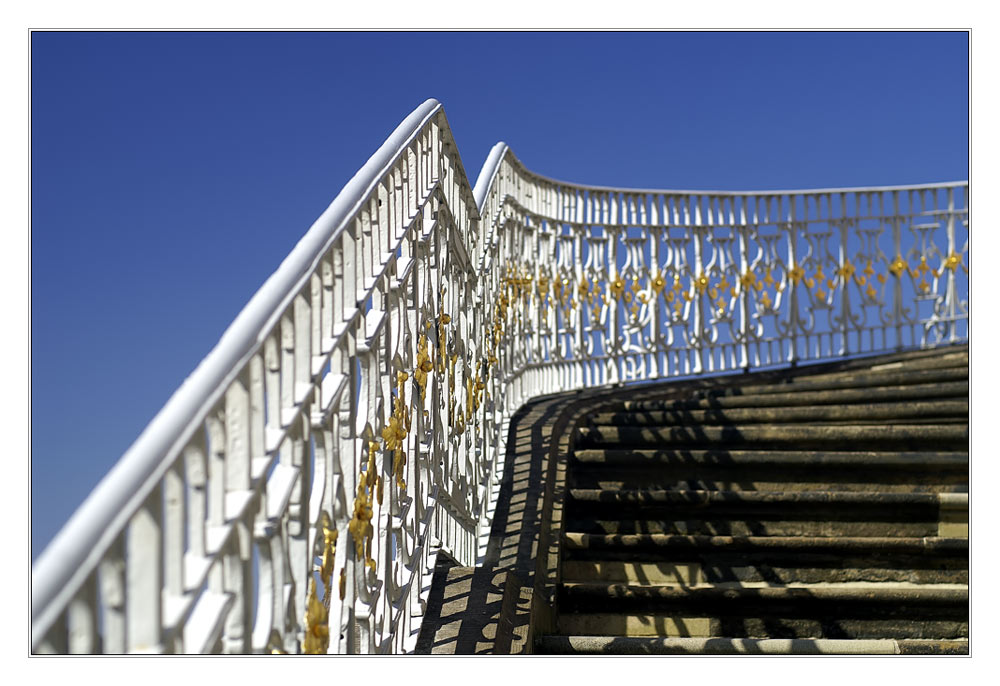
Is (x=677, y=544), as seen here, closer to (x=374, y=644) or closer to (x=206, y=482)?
(x=374, y=644)

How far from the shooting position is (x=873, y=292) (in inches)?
388

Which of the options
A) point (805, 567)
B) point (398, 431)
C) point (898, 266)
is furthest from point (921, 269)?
point (398, 431)

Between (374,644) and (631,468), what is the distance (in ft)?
10.1

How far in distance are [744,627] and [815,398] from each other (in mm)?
2760

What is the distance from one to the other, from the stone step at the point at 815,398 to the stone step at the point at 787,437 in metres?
0.61

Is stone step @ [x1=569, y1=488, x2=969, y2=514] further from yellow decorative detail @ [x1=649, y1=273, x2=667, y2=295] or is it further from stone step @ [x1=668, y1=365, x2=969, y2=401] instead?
yellow decorative detail @ [x1=649, y1=273, x2=667, y2=295]

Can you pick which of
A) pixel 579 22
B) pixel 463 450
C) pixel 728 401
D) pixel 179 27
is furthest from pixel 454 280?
pixel 728 401

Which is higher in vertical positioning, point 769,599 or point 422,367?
point 422,367

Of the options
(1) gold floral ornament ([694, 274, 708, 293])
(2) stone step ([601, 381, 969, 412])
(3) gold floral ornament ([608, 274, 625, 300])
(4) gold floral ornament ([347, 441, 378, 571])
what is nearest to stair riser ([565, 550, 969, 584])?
(2) stone step ([601, 381, 969, 412])

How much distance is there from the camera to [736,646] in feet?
12.1

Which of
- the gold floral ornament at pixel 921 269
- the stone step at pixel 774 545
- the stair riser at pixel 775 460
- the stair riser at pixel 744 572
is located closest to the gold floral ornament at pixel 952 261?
the gold floral ornament at pixel 921 269

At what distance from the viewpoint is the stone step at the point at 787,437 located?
18.3 ft

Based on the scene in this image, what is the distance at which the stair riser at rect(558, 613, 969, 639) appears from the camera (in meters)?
4.22

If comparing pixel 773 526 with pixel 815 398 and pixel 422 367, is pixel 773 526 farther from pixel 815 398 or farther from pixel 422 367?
pixel 422 367
